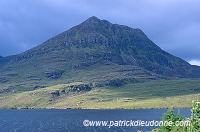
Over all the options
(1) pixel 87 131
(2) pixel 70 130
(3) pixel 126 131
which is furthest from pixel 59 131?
(3) pixel 126 131

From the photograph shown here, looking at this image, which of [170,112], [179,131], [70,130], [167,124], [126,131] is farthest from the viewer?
[70,130]

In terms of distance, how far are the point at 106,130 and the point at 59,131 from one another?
3693 cm

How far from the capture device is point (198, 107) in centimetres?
3278

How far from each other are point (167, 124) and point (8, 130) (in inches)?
6115

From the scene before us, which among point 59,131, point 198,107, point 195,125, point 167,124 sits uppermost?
point 198,107

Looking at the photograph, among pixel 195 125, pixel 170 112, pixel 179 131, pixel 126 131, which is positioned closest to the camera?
pixel 195 125

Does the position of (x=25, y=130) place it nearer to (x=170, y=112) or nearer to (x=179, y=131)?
(x=170, y=112)

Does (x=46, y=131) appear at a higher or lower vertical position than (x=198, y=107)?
lower

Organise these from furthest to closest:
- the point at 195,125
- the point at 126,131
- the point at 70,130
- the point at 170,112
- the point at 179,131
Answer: the point at 70,130 < the point at 126,131 < the point at 170,112 < the point at 179,131 < the point at 195,125

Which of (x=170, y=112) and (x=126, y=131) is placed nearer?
(x=170, y=112)

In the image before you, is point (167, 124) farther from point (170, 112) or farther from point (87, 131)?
point (87, 131)

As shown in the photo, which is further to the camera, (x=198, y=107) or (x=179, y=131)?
(x=179, y=131)

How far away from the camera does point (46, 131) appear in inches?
6826

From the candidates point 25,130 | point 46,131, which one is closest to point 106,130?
point 46,131
